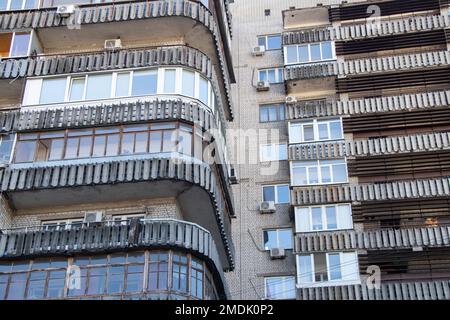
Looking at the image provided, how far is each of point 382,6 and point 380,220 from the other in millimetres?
11472

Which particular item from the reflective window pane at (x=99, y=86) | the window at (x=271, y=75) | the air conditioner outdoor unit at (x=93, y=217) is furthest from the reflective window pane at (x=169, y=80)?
the window at (x=271, y=75)

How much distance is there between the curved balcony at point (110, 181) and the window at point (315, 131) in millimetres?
10560

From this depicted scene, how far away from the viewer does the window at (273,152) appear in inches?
1284

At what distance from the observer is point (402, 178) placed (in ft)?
98.5

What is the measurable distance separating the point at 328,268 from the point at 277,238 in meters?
3.55

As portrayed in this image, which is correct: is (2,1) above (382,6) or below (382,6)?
below

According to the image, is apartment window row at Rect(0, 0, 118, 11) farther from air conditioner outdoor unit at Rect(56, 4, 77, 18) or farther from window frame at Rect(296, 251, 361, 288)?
window frame at Rect(296, 251, 361, 288)

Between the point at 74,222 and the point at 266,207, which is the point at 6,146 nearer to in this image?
the point at 74,222

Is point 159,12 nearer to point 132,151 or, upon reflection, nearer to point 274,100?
point 132,151

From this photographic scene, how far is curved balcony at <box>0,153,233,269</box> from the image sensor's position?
792 inches

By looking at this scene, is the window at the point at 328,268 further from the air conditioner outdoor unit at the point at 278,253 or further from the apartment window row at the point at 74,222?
the apartment window row at the point at 74,222

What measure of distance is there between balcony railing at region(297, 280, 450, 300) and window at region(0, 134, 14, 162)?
41.5 ft

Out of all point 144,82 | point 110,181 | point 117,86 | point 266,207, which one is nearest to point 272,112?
point 266,207
